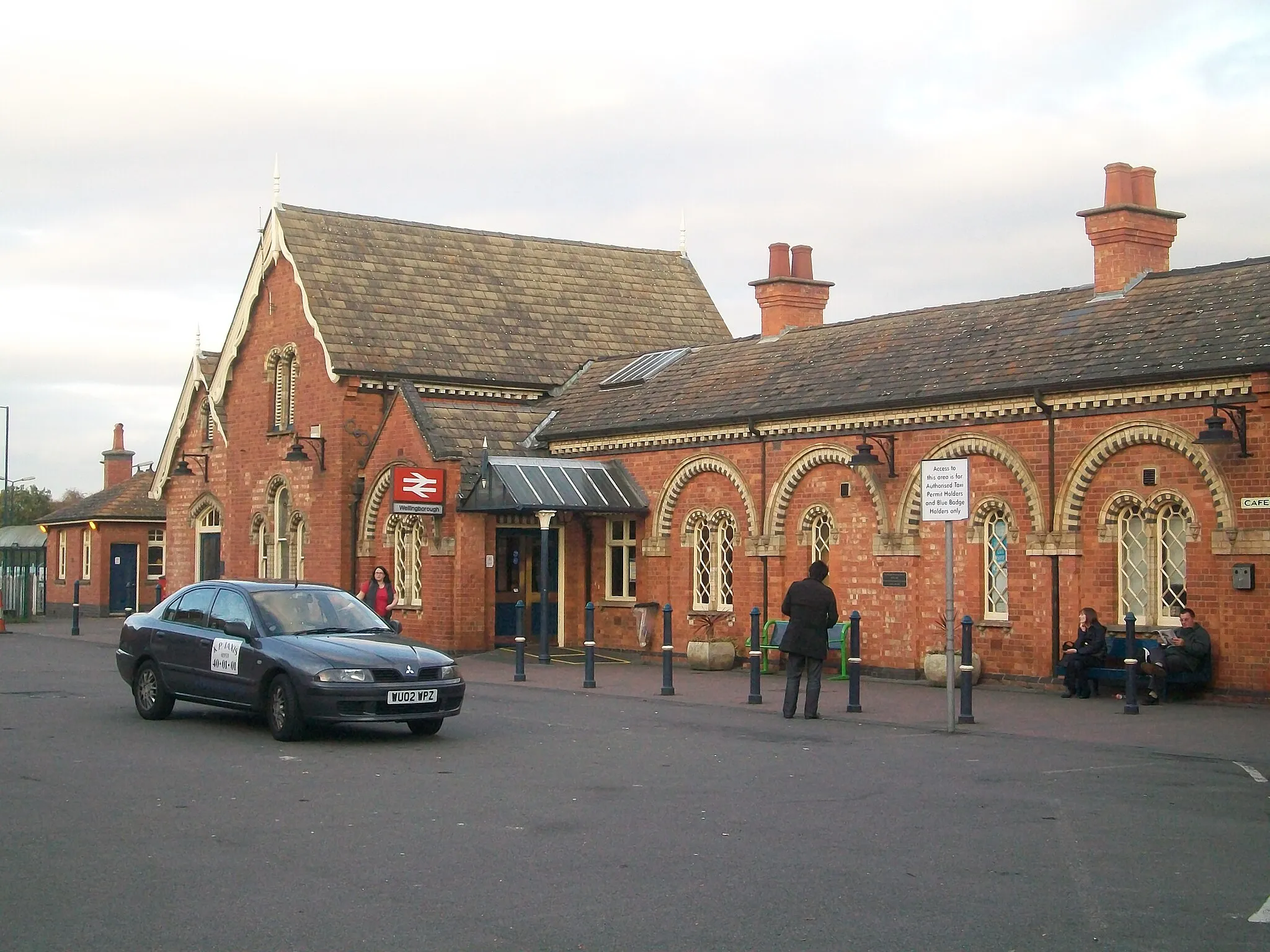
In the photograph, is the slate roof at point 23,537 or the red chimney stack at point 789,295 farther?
the slate roof at point 23,537

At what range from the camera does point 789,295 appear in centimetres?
3206

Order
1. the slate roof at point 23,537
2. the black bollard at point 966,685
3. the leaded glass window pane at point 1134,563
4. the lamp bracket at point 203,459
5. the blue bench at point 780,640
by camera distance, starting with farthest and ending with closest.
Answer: the slate roof at point 23,537
the lamp bracket at point 203,459
the blue bench at point 780,640
the leaded glass window pane at point 1134,563
the black bollard at point 966,685

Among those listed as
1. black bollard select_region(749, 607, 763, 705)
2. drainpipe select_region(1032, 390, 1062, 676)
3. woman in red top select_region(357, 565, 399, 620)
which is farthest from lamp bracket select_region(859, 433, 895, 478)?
woman in red top select_region(357, 565, 399, 620)

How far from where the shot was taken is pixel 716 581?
93.4ft

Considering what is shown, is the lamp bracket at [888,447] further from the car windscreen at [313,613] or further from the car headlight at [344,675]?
the car headlight at [344,675]

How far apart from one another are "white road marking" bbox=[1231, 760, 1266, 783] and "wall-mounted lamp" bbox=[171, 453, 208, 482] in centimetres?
3018

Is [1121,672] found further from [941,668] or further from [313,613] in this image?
[313,613]

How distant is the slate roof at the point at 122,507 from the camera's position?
158 feet

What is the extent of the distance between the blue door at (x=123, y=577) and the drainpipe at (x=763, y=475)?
27.8 metres

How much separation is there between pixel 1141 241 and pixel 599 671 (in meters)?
11.1

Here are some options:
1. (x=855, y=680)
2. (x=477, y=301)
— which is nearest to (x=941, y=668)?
(x=855, y=680)

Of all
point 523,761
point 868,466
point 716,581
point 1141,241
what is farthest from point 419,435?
point 523,761

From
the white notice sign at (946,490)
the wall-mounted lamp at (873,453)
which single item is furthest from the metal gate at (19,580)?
the white notice sign at (946,490)

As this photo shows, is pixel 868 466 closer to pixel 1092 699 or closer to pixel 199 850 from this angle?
pixel 1092 699
